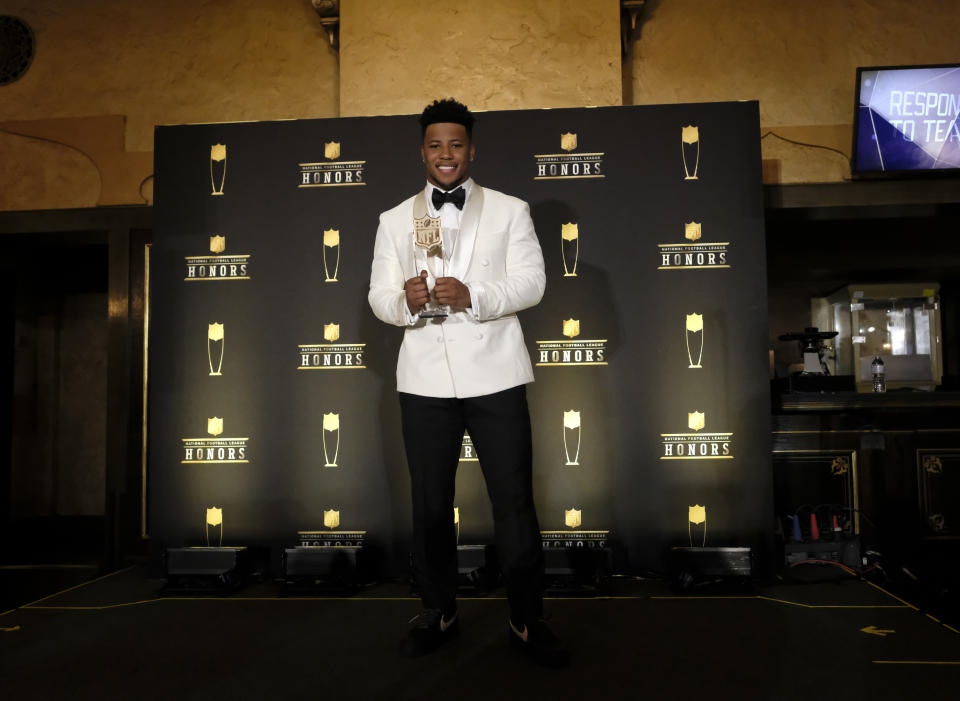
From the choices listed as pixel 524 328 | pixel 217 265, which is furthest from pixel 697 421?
pixel 217 265

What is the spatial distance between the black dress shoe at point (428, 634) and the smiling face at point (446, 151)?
1.47 m

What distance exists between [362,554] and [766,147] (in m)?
3.34

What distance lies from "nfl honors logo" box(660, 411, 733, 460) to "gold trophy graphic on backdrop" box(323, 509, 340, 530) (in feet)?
5.43

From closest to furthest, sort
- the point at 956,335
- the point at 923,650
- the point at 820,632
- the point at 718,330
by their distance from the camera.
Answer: the point at 923,650
the point at 820,632
the point at 718,330
the point at 956,335

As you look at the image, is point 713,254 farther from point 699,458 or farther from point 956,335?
point 956,335

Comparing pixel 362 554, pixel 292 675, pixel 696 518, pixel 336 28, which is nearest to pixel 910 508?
pixel 696 518

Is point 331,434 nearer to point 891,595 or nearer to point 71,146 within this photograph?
→ point 891,595

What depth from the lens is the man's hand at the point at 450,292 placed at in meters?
1.92

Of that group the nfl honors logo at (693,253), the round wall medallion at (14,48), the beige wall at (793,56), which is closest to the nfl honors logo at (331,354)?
the nfl honors logo at (693,253)

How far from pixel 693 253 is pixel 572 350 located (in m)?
0.79

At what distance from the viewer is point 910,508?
Answer: 382 centimetres

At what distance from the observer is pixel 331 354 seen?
10.8 feet

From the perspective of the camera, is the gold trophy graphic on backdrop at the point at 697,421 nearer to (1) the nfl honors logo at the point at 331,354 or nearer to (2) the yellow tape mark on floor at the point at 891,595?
(2) the yellow tape mark on floor at the point at 891,595

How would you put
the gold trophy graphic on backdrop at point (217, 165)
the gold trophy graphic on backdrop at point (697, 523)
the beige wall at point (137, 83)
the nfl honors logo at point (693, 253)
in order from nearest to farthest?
1. the gold trophy graphic on backdrop at point (697, 523)
2. the nfl honors logo at point (693, 253)
3. the gold trophy graphic on backdrop at point (217, 165)
4. the beige wall at point (137, 83)
